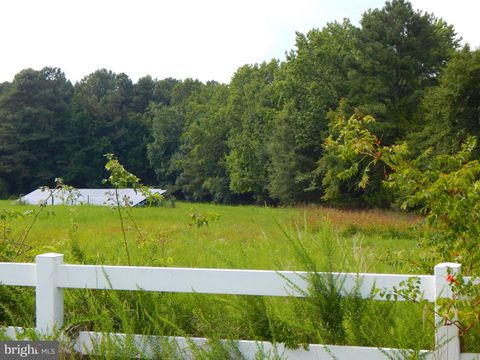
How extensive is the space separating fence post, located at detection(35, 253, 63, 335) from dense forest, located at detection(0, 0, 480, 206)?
6.81 metres

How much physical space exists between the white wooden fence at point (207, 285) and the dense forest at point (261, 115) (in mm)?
6431

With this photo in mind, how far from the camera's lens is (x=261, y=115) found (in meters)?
57.7

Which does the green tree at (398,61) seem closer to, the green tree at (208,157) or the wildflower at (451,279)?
the green tree at (208,157)

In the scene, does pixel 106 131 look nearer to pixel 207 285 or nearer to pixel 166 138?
pixel 166 138

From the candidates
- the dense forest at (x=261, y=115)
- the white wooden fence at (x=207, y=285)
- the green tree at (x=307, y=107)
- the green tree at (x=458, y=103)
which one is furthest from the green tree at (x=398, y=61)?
the white wooden fence at (x=207, y=285)

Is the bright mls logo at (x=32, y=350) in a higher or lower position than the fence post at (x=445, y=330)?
lower

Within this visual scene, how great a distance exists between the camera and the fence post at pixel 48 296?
467 cm

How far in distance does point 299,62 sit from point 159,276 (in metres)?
47.0

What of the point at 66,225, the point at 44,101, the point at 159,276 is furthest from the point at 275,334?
the point at 44,101

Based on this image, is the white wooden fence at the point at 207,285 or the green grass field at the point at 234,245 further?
the green grass field at the point at 234,245

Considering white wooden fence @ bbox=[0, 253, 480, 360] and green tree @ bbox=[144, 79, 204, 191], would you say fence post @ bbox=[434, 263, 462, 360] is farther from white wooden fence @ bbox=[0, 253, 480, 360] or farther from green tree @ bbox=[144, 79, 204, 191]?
green tree @ bbox=[144, 79, 204, 191]

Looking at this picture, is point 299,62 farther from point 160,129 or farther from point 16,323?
point 16,323

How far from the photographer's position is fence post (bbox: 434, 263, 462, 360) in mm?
3902

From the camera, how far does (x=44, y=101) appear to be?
7800 centimetres
